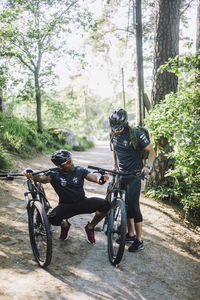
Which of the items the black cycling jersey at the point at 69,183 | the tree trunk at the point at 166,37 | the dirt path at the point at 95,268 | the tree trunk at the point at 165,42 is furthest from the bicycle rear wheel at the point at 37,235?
the tree trunk at the point at 166,37

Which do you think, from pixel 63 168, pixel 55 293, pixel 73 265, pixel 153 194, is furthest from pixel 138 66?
pixel 55 293

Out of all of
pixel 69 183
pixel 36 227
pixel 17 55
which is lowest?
pixel 36 227

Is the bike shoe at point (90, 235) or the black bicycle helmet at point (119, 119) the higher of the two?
the black bicycle helmet at point (119, 119)

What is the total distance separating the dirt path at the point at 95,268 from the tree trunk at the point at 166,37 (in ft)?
12.1

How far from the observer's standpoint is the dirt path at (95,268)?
9.40ft

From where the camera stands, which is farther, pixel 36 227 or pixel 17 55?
pixel 17 55

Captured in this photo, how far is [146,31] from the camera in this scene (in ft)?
40.5

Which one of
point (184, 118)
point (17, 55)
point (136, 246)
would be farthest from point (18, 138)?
point (136, 246)

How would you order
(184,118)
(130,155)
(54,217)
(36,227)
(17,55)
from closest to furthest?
(36,227), (54,217), (130,155), (184,118), (17,55)

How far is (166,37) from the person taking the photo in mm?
6578

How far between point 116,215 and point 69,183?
84 centimetres

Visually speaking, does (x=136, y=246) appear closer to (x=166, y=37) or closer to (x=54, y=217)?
(x=54, y=217)

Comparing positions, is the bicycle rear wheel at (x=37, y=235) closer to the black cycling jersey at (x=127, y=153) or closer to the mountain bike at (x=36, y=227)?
the mountain bike at (x=36, y=227)

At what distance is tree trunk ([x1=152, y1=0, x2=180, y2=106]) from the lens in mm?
6543
